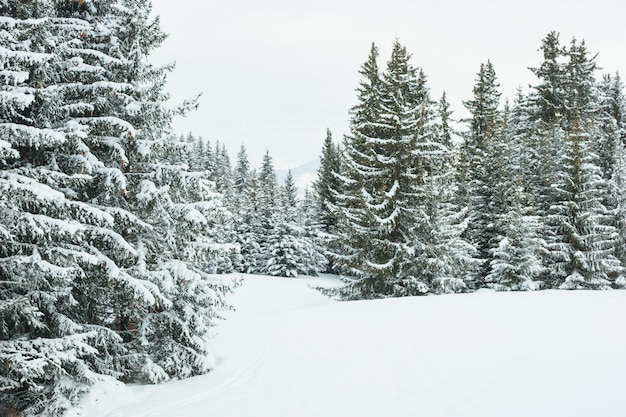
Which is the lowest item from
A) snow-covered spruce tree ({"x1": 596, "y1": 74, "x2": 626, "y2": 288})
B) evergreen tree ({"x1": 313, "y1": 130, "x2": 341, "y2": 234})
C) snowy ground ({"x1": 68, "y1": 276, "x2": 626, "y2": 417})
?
snowy ground ({"x1": 68, "y1": 276, "x2": 626, "y2": 417})

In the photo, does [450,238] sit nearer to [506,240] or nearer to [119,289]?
[506,240]

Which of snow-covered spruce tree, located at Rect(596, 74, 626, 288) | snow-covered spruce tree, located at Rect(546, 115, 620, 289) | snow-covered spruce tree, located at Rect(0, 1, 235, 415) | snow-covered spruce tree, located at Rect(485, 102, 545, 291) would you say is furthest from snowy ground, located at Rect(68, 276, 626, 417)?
snow-covered spruce tree, located at Rect(596, 74, 626, 288)

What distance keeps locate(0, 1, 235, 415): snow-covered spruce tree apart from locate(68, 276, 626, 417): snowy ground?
39.3 inches

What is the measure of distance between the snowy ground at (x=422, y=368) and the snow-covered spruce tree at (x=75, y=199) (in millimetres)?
997

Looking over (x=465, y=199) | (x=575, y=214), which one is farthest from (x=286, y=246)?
(x=575, y=214)

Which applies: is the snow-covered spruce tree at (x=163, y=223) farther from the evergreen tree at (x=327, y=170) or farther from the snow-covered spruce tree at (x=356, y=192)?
the evergreen tree at (x=327, y=170)

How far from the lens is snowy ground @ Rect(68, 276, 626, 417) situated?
5.25 m

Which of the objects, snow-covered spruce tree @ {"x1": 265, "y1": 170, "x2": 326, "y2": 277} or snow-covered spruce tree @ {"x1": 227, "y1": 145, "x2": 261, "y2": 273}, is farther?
snow-covered spruce tree @ {"x1": 227, "y1": 145, "x2": 261, "y2": 273}

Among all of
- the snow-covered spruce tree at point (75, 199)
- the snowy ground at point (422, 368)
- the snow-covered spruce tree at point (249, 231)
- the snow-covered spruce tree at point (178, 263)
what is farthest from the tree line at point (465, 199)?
the snow-covered spruce tree at point (249, 231)

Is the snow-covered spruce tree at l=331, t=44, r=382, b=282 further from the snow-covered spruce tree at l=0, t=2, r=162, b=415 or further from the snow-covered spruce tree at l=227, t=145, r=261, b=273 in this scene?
the snow-covered spruce tree at l=227, t=145, r=261, b=273

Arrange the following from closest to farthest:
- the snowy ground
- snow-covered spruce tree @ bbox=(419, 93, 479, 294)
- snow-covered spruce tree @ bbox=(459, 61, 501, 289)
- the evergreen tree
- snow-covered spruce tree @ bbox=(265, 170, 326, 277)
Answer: the snowy ground
snow-covered spruce tree @ bbox=(419, 93, 479, 294)
snow-covered spruce tree @ bbox=(459, 61, 501, 289)
snow-covered spruce tree @ bbox=(265, 170, 326, 277)
the evergreen tree

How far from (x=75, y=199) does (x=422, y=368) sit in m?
7.02

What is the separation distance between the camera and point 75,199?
7.55 metres

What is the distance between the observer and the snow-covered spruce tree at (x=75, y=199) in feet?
19.3
